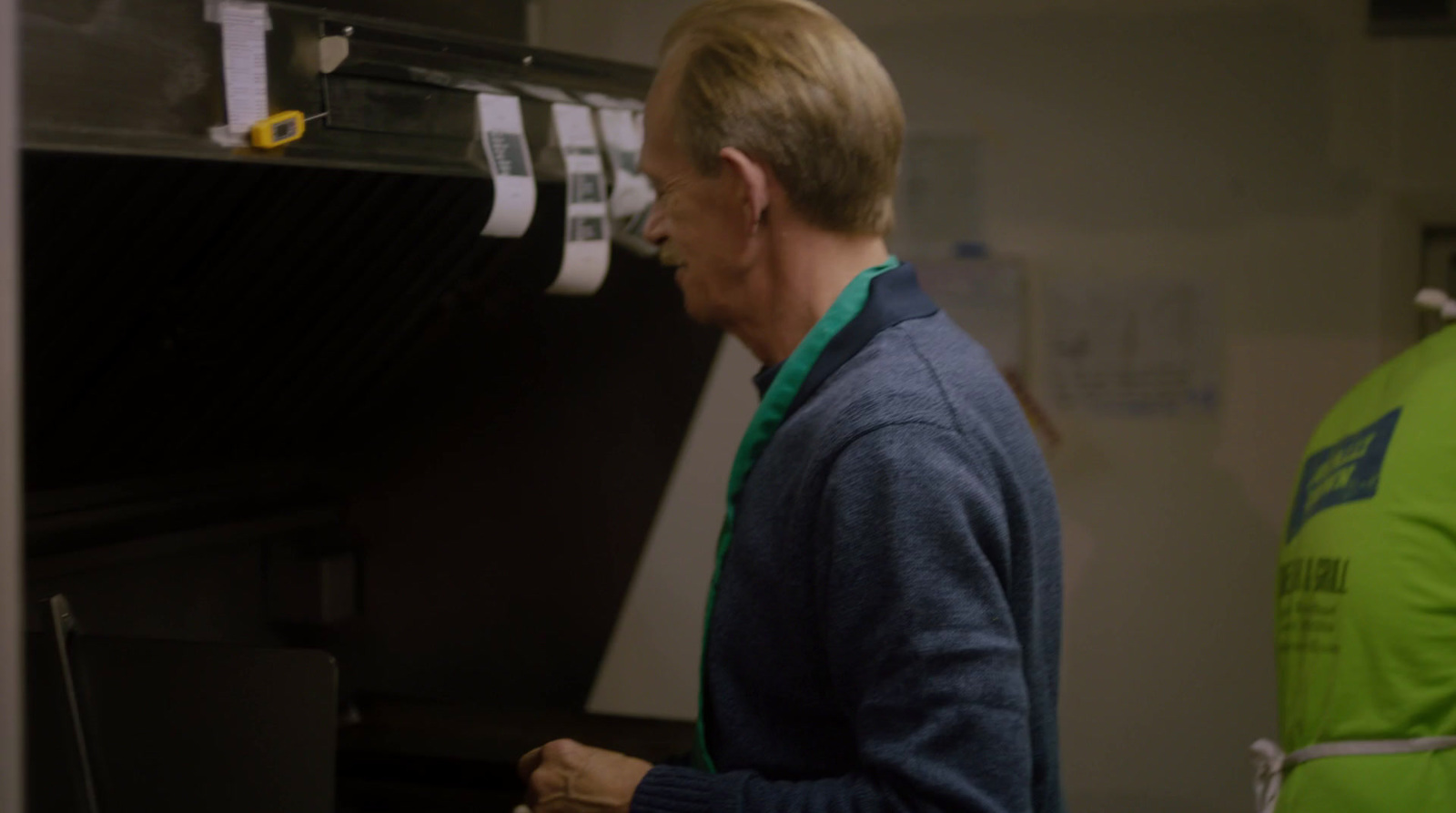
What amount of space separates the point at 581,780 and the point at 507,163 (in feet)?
1.94

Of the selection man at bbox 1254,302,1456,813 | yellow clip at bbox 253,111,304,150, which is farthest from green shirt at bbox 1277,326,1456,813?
yellow clip at bbox 253,111,304,150

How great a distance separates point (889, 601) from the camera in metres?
0.86

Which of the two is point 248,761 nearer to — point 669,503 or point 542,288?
point 542,288

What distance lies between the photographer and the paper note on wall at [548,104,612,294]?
136 centimetres

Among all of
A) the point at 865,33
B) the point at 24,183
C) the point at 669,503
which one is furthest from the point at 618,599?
the point at 24,183

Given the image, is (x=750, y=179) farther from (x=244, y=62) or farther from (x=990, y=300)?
(x=990, y=300)

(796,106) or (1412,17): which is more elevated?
(1412,17)

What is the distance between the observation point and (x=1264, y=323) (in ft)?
6.72

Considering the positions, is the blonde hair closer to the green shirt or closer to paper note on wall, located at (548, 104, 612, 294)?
paper note on wall, located at (548, 104, 612, 294)

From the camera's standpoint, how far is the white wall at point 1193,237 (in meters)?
2.00

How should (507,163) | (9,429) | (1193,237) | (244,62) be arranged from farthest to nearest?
(1193,237) → (507,163) → (244,62) → (9,429)

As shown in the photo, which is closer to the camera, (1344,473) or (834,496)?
(834,496)

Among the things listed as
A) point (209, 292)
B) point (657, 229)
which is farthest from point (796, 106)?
point (209, 292)

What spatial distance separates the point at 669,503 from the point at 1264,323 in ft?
3.43
